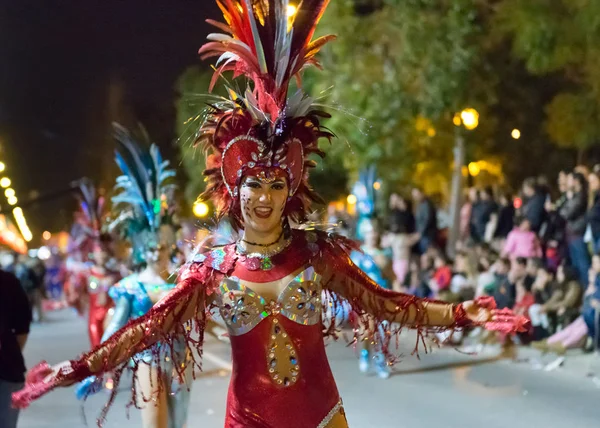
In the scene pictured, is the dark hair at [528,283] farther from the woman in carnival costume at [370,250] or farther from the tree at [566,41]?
the tree at [566,41]

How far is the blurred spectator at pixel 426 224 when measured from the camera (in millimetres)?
14352

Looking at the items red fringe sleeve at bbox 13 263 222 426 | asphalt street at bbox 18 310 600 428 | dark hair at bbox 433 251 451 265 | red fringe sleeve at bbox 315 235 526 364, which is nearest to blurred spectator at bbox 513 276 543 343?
asphalt street at bbox 18 310 600 428

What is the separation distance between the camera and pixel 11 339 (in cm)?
483

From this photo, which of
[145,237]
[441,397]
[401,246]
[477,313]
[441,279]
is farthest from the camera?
[401,246]

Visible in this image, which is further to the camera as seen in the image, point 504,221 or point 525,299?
point 504,221

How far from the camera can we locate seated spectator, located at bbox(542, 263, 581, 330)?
10.9m

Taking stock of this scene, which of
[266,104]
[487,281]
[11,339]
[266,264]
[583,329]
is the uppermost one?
[266,104]

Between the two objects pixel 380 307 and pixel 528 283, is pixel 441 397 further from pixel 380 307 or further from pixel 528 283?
pixel 380 307

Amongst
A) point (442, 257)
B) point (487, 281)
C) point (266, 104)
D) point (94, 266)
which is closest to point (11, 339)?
point (266, 104)

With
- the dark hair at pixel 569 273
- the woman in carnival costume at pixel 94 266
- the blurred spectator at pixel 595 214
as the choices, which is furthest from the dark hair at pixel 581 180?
the woman in carnival costume at pixel 94 266

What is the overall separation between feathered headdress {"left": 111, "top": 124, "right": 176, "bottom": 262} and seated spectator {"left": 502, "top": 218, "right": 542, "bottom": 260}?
7.11 metres

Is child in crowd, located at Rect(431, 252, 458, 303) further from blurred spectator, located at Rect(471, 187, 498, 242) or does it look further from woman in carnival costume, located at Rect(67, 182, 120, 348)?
woman in carnival costume, located at Rect(67, 182, 120, 348)

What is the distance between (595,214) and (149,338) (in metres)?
8.49

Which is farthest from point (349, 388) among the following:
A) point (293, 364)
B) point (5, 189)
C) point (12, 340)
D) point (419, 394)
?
point (5, 189)
